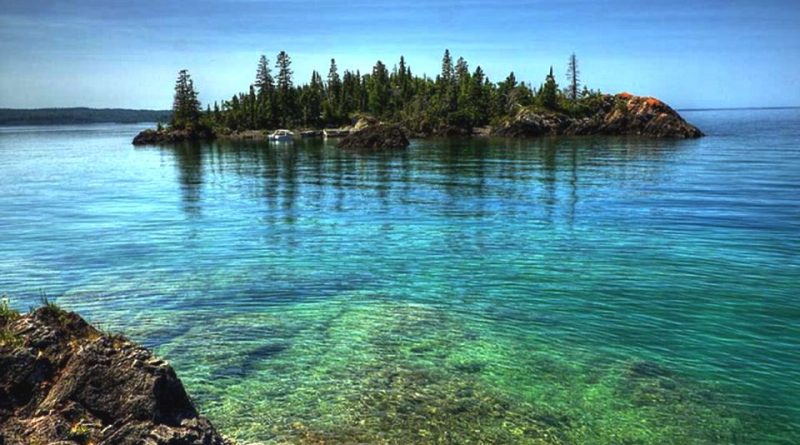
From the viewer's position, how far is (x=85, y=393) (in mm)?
8156

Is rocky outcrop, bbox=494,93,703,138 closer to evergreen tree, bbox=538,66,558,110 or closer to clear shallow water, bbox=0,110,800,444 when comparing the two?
evergreen tree, bbox=538,66,558,110

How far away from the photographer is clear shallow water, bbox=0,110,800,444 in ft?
41.4

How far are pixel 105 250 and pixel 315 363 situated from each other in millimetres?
18984

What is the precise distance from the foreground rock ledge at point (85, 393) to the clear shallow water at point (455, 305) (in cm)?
367

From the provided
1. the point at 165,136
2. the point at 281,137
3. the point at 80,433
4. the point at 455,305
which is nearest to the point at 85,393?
the point at 80,433

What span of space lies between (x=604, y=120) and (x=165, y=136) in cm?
12049

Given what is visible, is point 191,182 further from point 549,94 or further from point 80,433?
point 549,94

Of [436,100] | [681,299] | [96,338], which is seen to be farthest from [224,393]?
[436,100]

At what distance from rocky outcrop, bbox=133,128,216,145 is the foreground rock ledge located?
165525mm

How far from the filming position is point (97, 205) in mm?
46688

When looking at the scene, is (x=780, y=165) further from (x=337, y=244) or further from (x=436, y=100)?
(x=436, y=100)

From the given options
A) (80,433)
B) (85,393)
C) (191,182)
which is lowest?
(80,433)

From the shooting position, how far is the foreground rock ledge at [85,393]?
7699 mm

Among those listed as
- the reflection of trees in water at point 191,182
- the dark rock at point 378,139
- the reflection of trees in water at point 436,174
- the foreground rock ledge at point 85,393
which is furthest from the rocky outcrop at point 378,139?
the foreground rock ledge at point 85,393
